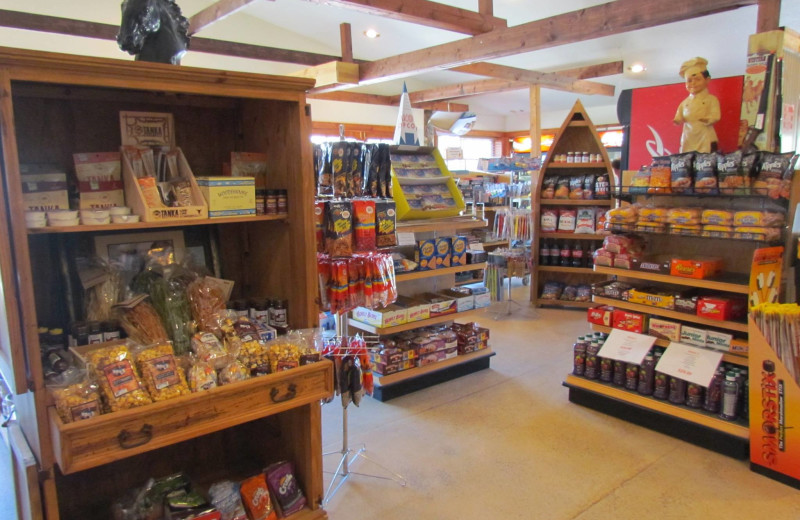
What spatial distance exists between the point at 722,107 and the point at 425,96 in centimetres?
730

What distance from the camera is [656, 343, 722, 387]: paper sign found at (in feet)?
9.12

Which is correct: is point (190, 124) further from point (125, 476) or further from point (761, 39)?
point (761, 39)

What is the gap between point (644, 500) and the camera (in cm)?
239

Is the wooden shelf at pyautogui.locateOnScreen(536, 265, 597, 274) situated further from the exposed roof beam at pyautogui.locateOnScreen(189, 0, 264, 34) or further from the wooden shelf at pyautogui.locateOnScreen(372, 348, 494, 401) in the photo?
the exposed roof beam at pyautogui.locateOnScreen(189, 0, 264, 34)

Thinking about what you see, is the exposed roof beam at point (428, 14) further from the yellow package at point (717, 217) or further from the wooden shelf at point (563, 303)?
the yellow package at point (717, 217)

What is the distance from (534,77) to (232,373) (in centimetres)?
741

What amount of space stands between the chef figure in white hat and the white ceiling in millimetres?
3149

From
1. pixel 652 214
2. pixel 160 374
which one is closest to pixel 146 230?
pixel 160 374

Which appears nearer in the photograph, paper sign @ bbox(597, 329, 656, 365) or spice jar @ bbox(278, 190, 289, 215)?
spice jar @ bbox(278, 190, 289, 215)

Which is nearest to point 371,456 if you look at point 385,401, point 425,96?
point 385,401

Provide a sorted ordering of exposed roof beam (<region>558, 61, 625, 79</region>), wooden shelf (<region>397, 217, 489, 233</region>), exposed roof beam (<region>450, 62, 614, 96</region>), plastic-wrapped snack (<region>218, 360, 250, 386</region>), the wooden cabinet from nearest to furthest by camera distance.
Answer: the wooden cabinet < plastic-wrapped snack (<region>218, 360, 250, 386</region>) < wooden shelf (<region>397, 217, 489, 233</region>) < exposed roof beam (<region>450, 62, 614, 96</region>) < exposed roof beam (<region>558, 61, 625, 79</region>)

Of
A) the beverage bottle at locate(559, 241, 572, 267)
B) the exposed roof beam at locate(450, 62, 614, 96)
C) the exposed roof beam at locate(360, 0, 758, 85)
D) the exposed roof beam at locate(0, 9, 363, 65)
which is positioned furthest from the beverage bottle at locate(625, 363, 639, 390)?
the exposed roof beam at locate(450, 62, 614, 96)

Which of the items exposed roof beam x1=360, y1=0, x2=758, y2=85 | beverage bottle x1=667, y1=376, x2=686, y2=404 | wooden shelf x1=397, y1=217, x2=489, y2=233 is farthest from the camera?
exposed roof beam x1=360, y1=0, x2=758, y2=85

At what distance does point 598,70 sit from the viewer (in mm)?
8062
